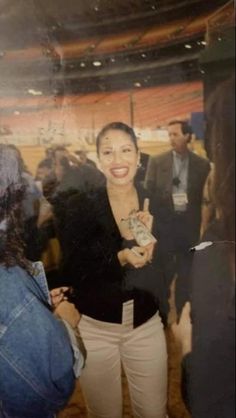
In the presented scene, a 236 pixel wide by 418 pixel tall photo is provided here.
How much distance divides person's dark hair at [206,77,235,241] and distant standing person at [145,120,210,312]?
0.04 metres

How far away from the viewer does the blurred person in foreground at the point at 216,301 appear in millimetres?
1183

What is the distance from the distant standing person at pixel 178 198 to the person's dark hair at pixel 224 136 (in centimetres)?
4

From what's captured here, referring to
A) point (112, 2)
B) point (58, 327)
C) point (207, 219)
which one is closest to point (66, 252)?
point (58, 327)

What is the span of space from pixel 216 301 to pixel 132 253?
269 mm

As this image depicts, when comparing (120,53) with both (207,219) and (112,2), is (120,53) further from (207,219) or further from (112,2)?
(207,219)

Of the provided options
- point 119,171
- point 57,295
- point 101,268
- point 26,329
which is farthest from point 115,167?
point 26,329

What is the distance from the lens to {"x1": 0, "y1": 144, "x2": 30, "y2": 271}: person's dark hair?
130 centimetres

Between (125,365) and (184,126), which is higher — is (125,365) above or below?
below

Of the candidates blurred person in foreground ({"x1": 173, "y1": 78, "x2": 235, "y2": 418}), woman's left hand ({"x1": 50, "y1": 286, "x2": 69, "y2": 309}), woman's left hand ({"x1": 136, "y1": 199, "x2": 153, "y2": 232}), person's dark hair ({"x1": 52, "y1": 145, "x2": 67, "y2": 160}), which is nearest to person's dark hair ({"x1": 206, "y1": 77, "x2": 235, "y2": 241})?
blurred person in foreground ({"x1": 173, "y1": 78, "x2": 235, "y2": 418})

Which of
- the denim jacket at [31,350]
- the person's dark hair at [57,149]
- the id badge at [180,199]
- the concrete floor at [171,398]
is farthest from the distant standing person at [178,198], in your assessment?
the denim jacket at [31,350]

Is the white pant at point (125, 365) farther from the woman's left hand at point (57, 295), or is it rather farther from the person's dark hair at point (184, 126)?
the person's dark hair at point (184, 126)

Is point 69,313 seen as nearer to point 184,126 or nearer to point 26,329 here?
point 26,329

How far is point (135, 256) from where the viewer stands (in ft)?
4.17

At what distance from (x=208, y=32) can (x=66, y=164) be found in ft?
1.73
